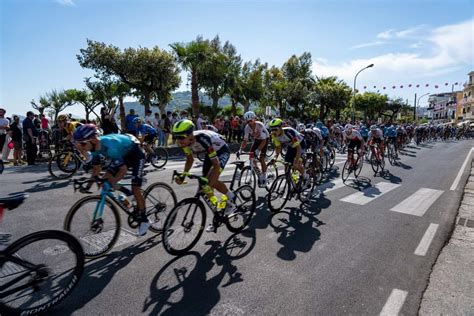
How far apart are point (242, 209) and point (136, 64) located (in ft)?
69.5

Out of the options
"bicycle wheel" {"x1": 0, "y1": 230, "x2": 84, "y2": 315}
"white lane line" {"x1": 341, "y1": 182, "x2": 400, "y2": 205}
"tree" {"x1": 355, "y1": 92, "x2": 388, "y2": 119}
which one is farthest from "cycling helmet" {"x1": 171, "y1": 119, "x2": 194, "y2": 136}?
"tree" {"x1": 355, "y1": 92, "x2": 388, "y2": 119}

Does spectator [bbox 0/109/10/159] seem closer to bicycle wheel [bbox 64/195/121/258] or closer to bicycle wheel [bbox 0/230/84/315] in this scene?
bicycle wheel [bbox 64/195/121/258]

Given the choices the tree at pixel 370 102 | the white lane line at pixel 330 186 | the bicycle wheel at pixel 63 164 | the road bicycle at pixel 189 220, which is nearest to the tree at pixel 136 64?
the bicycle wheel at pixel 63 164

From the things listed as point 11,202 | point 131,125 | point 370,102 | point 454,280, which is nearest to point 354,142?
point 454,280

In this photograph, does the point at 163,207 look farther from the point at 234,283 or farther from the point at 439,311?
the point at 439,311

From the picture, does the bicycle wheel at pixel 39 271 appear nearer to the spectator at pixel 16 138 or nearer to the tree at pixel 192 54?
the spectator at pixel 16 138

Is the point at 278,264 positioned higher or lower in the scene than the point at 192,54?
lower

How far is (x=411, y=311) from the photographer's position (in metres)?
3.29

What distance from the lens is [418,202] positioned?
802 cm

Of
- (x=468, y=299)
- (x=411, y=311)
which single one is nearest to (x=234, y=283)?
(x=411, y=311)

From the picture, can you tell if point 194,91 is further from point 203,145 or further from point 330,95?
point 330,95

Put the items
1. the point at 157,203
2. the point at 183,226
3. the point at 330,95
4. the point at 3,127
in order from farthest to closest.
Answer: the point at 330,95, the point at 3,127, the point at 157,203, the point at 183,226

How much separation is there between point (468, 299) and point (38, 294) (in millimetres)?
4856

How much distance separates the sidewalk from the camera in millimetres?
3363
